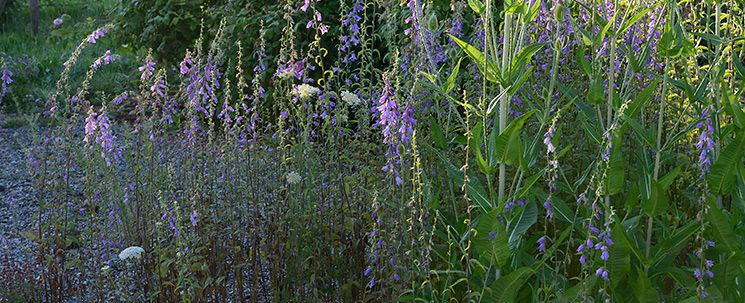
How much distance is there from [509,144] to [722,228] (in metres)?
0.76

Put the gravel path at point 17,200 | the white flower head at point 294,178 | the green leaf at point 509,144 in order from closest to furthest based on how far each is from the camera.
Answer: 1. the green leaf at point 509,144
2. the white flower head at point 294,178
3. the gravel path at point 17,200

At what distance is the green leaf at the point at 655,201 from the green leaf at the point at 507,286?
0.43m

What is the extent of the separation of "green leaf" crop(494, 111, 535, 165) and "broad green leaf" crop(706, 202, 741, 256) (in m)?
0.66

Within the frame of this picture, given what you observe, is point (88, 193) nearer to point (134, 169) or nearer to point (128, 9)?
point (134, 169)

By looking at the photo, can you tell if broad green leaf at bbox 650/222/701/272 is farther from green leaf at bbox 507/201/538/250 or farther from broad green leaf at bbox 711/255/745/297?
green leaf at bbox 507/201/538/250

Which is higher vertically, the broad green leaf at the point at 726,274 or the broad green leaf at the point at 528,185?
the broad green leaf at the point at 528,185

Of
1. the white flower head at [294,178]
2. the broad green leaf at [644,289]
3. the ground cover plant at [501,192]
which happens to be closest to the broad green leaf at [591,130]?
the ground cover plant at [501,192]

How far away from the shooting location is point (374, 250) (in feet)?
8.18

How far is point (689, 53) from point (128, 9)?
574 cm

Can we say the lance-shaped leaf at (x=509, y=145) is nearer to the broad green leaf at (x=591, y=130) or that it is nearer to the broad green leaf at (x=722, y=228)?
the broad green leaf at (x=591, y=130)

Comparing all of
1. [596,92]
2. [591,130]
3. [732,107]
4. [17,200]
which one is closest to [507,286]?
[591,130]

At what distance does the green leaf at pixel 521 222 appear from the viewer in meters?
2.40

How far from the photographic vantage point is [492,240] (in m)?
2.30

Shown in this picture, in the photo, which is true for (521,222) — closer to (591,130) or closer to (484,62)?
(591,130)
